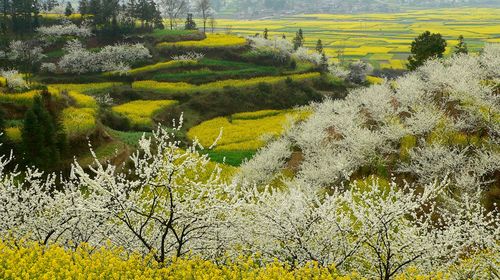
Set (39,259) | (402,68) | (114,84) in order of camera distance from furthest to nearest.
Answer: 1. (402,68)
2. (114,84)
3. (39,259)

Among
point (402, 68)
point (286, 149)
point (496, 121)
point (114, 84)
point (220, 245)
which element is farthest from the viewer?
point (402, 68)

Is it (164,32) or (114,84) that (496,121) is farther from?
(164,32)

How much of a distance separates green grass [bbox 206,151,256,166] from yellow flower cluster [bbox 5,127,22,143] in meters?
19.5

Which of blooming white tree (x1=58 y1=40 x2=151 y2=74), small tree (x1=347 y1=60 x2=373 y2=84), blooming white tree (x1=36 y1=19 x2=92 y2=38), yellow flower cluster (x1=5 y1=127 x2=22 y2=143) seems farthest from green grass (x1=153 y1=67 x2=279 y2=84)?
yellow flower cluster (x1=5 y1=127 x2=22 y2=143)

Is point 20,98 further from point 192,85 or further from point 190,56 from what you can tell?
point 190,56

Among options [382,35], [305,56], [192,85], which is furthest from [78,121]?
[382,35]

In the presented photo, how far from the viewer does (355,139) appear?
115 ft

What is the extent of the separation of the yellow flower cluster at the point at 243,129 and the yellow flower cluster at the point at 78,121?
1493cm

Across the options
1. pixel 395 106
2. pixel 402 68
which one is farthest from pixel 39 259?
pixel 402 68

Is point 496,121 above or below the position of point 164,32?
below

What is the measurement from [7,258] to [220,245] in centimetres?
594

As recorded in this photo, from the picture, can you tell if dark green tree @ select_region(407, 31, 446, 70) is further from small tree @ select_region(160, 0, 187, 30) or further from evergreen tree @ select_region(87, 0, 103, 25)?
small tree @ select_region(160, 0, 187, 30)

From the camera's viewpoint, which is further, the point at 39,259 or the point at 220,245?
the point at 220,245

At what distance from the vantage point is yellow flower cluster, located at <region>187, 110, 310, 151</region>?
52875 millimetres
